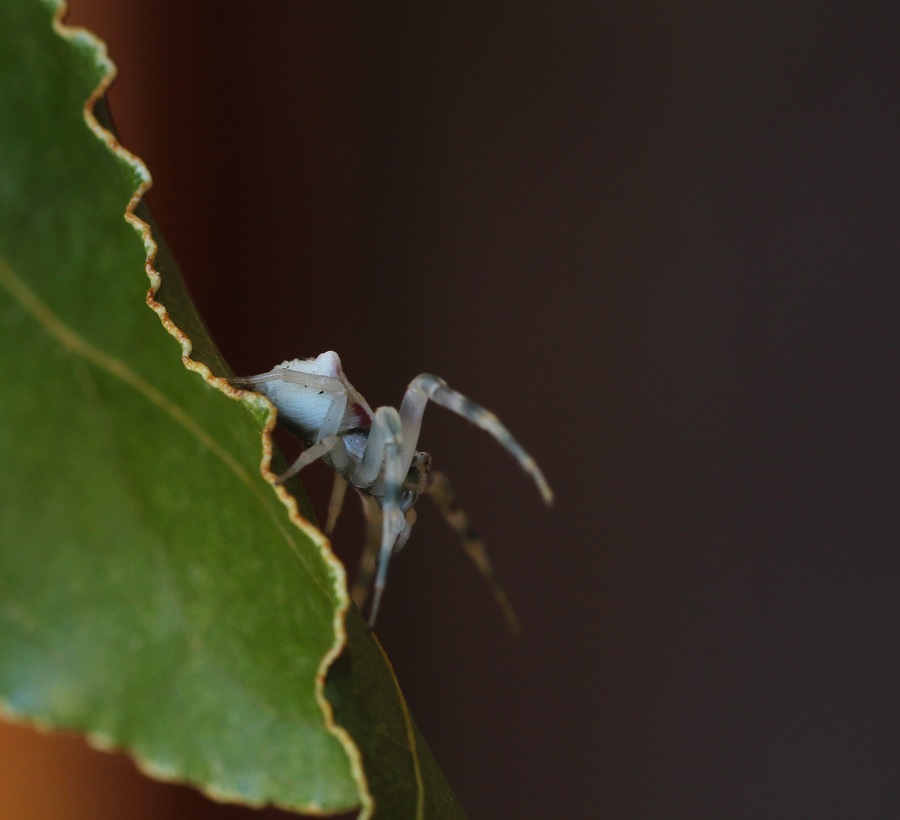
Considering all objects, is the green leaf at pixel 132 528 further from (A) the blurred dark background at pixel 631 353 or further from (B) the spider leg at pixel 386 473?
(A) the blurred dark background at pixel 631 353

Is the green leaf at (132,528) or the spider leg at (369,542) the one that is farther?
the spider leg at (369,542)

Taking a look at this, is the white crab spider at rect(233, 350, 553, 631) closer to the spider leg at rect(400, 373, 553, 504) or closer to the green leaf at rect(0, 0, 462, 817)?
the spider leg at rect(400, 373, 553, 504)

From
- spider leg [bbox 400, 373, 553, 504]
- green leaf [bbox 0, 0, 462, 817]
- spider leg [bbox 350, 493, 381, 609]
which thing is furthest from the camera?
spider leg [bbox 350, 493, 381, 609]

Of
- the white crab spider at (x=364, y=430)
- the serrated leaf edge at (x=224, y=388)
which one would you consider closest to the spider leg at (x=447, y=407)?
the white crab spider at (x=364, y=430)

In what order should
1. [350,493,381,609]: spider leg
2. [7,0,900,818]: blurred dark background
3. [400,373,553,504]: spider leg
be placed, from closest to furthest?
[400,373,553,504]: spider leg
[350,493,381,609]: spider leg
[7,0,900,818]: blurred dark background

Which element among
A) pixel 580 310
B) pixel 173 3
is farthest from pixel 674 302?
pixel 173 3

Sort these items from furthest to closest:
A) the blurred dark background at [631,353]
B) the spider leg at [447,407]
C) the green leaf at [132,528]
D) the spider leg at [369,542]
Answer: the blurred dark background at [631,353]
the spider leg at [369,542]
the spider leg at [447,407]
the green leaf at [132,528]

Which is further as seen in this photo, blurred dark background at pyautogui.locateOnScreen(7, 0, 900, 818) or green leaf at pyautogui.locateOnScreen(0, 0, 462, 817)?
blurred dark background at pyautogui.locateOnScreen(7, 0, 900, 818)

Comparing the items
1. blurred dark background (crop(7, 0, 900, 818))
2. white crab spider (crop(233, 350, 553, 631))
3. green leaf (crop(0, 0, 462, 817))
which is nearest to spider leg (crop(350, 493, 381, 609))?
white crab spider (crop(233, 350, 553, 631))

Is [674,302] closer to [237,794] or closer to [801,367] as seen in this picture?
[801,367]
